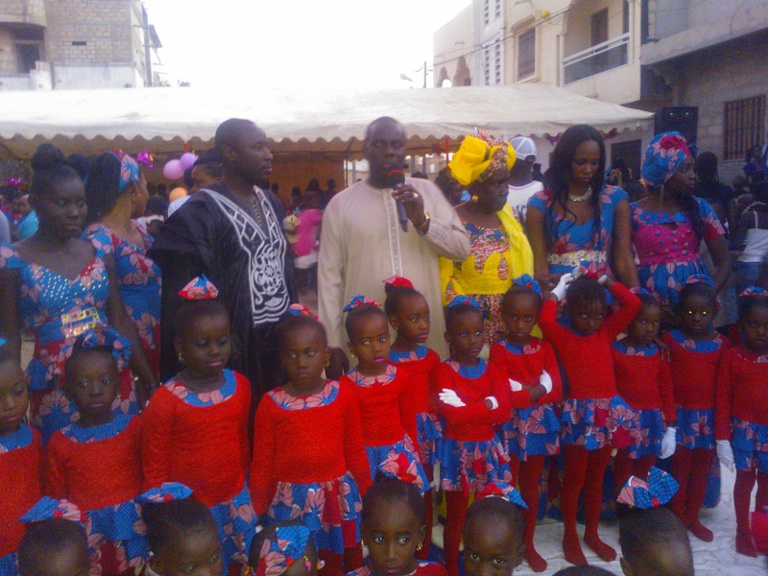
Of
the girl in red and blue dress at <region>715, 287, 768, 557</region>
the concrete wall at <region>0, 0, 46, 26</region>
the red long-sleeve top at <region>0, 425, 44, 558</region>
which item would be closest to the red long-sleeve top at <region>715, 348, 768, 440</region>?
the girl in red and blue dress at <region>715, 287, 768, 557</region>

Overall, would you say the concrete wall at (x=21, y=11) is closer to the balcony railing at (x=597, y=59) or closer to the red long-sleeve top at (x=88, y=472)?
the balcony railing at (x=597, y=59)

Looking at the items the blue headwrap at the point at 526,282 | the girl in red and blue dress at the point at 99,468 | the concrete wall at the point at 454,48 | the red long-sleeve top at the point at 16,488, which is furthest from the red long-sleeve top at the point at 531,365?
the concrete wall at the point at 454,48

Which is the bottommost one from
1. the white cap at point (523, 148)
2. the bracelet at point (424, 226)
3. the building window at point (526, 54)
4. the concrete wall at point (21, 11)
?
the bracelet at point (424, 226)

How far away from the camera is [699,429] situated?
3.24m

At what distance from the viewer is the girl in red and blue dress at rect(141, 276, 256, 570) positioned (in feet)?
7.77

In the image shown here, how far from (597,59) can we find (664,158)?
1399 centimetres

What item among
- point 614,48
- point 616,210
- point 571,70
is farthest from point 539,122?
point 571,70

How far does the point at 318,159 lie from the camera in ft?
46.6

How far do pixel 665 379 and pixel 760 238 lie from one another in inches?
84.1

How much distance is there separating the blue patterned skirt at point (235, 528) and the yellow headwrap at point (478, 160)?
1806mm

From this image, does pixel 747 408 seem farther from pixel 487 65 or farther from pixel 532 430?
pixel 487 65

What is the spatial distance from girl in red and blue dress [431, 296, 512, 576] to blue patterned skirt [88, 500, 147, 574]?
4.22ft

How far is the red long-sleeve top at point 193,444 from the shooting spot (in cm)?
235

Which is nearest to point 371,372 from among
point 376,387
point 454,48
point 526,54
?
point 376,387
